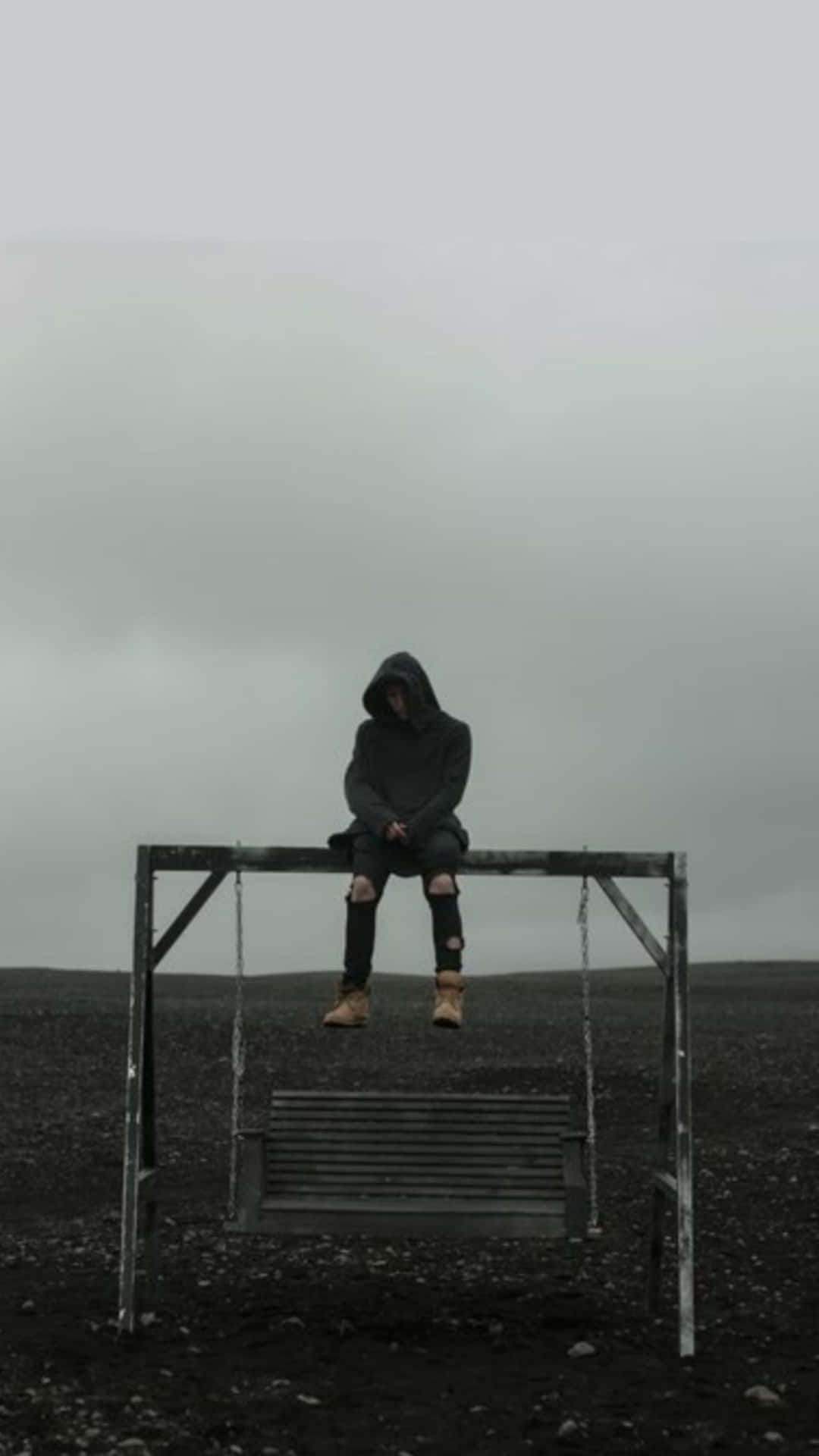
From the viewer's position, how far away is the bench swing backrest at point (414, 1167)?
12766mm

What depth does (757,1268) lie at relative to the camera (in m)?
15.4

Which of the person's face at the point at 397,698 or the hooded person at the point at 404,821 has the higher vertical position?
the person's face at the point at 397,698

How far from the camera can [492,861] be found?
12.7 meters

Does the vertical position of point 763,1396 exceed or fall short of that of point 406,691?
it falls short

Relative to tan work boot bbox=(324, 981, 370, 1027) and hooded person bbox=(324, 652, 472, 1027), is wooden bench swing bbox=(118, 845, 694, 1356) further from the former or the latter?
tan work boot bbox=(324, 981, 370, 1027)

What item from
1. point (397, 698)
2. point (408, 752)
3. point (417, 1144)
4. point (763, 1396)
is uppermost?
point (397, 698)

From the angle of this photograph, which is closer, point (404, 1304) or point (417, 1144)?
point (417, 1144)

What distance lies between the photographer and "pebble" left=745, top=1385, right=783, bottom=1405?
11.2m

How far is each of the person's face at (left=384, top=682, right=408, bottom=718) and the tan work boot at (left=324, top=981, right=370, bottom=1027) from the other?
77.9 inches

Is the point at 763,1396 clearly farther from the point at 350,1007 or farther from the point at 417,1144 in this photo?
the point at 350,1007

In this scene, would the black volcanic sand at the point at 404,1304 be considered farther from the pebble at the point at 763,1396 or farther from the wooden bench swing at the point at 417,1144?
the wooden bench swing at the point at 417,1144

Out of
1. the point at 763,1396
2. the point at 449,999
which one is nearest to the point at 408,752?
the point at 449,999

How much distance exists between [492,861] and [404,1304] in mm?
3417

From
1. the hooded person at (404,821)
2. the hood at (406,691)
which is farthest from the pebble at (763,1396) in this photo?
the hood at (406,691)
